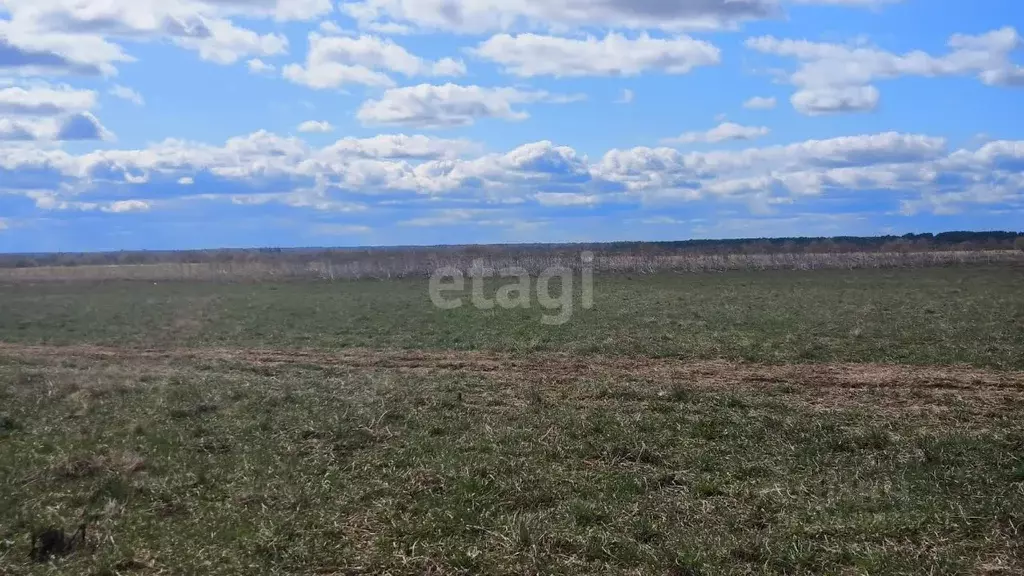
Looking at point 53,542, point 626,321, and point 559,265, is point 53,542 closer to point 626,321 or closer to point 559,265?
point 626,321

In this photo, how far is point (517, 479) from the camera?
8.36m

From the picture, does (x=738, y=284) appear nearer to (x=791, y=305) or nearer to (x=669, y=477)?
(x=791, y=305)

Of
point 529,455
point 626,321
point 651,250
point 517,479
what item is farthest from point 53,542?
point 651,250

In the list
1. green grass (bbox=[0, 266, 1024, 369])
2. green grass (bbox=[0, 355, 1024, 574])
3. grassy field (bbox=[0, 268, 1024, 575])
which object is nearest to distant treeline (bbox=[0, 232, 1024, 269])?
green grass (bbox=[0, 266, 1024, 369])

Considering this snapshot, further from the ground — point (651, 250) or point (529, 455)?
point (651, 250)

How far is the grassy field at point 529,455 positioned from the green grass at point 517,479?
35mm

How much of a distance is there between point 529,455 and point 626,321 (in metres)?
14.9

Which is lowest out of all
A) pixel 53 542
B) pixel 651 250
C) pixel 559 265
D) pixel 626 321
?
pixel 53 542

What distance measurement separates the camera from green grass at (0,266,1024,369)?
1821cm

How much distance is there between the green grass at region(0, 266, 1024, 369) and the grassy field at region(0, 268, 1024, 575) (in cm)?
28

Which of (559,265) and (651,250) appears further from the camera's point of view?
(651,250)

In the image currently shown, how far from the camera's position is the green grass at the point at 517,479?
6.60 metres

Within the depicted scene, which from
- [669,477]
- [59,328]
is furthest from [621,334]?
[59,328]

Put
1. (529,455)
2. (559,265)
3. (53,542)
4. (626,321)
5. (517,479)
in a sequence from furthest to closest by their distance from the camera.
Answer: (559,265) → (626,321) → (529,455) → (517,479) → (53,542)
